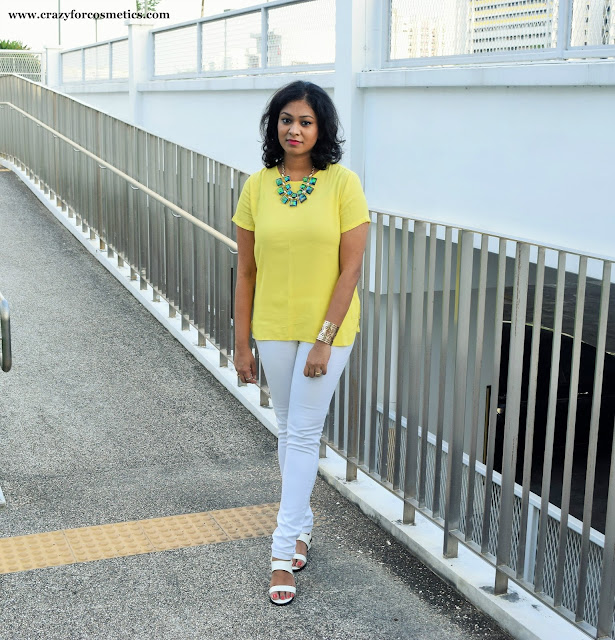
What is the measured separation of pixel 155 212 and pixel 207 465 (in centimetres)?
284

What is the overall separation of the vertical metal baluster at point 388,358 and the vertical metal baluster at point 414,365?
0.41 feet

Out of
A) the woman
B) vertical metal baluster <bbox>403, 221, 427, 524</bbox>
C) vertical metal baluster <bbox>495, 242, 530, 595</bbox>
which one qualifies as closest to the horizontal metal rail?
vertical metal baluster <bbox>403, 221, 427, 524</bbox>

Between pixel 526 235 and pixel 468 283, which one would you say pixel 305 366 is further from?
pixel 526 235

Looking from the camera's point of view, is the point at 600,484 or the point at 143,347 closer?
the point at 143,347

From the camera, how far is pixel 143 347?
6.57m

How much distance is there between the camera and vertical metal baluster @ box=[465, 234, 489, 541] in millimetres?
3273

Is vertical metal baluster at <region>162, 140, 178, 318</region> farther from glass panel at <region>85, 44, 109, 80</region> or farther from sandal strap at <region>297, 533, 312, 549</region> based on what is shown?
glass panel at <region>85, 44, 109, 80</region>

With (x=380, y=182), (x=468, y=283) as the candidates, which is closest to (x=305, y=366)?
(x=468, y=283)

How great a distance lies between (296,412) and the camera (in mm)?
3469

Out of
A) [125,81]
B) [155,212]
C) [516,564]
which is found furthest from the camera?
[125,81]

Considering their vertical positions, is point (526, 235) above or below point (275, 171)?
below

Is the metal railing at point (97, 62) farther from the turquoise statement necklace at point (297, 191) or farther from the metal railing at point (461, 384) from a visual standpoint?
the turquoise statement necklace at point (297, 191)

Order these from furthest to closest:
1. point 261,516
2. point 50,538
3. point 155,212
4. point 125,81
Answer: point 125,81 → point 155,212 → point 261,516 → point 50,538

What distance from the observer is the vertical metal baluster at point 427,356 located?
11.7 feet
